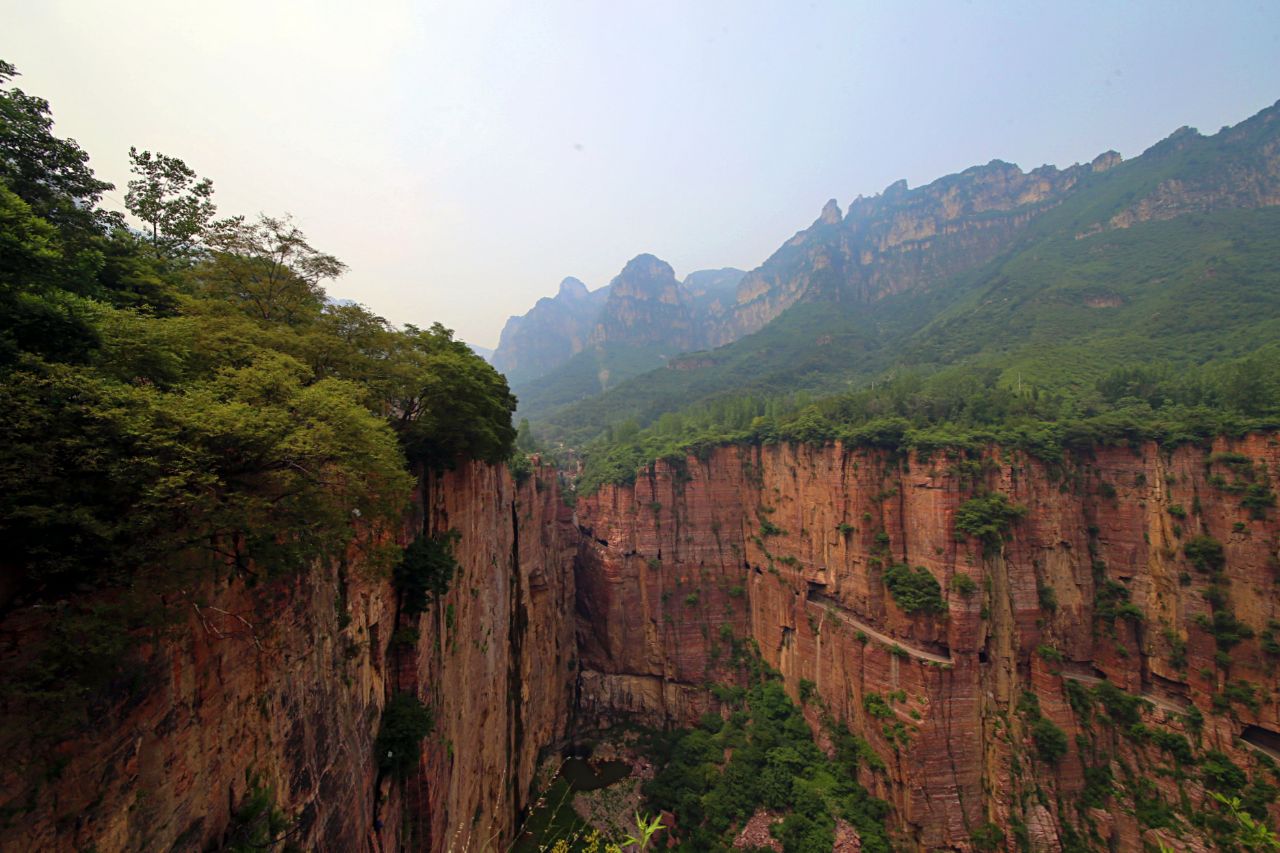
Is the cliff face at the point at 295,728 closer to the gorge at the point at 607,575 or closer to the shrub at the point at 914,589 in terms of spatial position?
the gorge at the point at 607,575

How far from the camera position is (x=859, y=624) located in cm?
3091

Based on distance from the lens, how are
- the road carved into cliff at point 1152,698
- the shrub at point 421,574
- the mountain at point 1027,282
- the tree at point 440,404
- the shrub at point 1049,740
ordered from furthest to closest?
1. the mountain at point 1027,282
2. the shrub at point 1049,740
3. the road carved into cliff at point 1152,698
4. the tree at point 440,404
5. the shrub at point 421,574

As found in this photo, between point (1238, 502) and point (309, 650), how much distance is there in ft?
128

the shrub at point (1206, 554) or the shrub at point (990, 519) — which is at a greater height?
the shrub at point (990, 519)

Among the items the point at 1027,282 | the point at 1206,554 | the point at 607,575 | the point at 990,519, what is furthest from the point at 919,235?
the point at 607,575

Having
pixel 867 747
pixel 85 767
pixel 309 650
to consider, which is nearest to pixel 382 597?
pixel 309 650

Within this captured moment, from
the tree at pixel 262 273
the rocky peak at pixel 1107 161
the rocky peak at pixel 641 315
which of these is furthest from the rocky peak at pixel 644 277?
the tree at pixel 262 273

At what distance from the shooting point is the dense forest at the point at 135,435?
485cm

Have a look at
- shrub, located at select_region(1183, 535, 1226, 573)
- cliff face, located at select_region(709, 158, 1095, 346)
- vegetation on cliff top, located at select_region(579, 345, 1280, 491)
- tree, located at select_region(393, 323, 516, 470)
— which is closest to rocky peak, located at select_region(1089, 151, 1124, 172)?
cliff face, located at select_region(709, 158, 1095, 346)

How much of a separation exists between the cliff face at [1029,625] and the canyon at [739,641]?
0.13 m

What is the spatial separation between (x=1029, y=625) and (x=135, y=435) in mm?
37116

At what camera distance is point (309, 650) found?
366 inches

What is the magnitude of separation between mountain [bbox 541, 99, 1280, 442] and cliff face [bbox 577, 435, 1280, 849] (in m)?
14.9

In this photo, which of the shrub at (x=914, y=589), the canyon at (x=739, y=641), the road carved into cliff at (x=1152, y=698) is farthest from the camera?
the shrub at (x=914, y=589)
